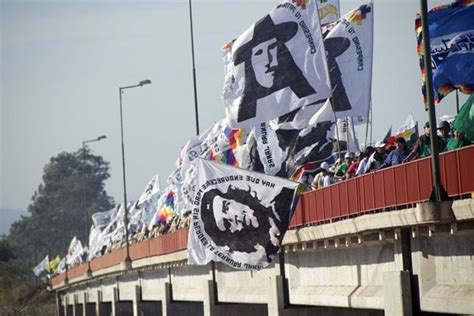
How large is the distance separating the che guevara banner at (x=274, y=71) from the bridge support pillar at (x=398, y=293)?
31.6 ft

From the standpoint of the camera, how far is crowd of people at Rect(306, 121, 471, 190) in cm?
2972

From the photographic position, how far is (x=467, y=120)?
1073 inches

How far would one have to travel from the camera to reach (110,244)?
96125mm

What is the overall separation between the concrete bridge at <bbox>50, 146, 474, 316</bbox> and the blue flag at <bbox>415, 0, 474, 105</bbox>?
2972mm

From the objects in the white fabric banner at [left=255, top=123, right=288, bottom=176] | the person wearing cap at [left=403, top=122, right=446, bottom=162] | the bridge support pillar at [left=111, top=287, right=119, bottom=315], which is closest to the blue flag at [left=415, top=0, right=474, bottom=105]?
the person wearing cap at [left=403, top=122, right=446, bottom=162]

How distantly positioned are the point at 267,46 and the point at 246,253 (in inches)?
255

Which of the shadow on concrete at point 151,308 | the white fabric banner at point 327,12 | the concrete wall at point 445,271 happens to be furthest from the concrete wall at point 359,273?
the shadow on concrete at point 151,308

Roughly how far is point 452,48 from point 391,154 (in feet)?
9.36

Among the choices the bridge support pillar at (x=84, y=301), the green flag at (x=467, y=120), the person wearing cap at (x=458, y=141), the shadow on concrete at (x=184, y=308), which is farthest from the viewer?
the bridge support pillar at (x=84, y=301)

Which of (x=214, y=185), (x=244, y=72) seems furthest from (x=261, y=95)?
(x=214, y=185)

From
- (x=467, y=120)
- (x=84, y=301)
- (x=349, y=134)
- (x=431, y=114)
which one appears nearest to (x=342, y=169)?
(x=349, y=134)

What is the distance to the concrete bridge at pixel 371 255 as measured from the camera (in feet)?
91.7

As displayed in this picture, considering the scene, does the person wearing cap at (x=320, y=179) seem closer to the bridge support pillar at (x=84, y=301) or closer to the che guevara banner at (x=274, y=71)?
the che guevara banner at (x=274, y=71)

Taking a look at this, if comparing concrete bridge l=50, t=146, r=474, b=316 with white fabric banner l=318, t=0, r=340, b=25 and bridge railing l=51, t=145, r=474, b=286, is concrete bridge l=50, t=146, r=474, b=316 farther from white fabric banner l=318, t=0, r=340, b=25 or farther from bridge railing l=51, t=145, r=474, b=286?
white fabric banner l=318, t=0, r=340, b=25
